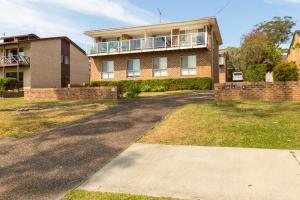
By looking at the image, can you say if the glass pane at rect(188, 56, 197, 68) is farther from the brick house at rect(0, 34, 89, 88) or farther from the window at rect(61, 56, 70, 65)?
the window at rect(61, 56, 70, 65)

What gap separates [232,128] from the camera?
8.05 m

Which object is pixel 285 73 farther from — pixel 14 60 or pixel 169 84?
pixel 14 60

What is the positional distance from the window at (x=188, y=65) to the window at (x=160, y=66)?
1.64 m

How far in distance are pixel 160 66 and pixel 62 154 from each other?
2357 centimetres

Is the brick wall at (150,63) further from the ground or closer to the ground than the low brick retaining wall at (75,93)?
further from the ground

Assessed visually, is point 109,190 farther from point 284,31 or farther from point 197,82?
point 284,31

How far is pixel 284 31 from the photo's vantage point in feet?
225

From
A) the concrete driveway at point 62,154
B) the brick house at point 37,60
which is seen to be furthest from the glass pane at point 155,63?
the concrete driveway at point 62,154

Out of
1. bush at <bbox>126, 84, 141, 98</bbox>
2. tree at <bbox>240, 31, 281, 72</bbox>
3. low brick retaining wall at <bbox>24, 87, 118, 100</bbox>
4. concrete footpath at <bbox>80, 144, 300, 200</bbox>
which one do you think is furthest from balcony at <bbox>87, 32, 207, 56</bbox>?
concrete footpath at <bbox>80, 144, 300, 200</bbox>

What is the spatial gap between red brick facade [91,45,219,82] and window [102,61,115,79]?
12.1 inches

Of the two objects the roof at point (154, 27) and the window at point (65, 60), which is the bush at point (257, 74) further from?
the window at point (65, 60)

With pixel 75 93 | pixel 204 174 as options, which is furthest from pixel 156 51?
pixel 204 174

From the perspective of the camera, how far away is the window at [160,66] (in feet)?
95.8

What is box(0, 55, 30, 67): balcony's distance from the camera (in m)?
36.9
